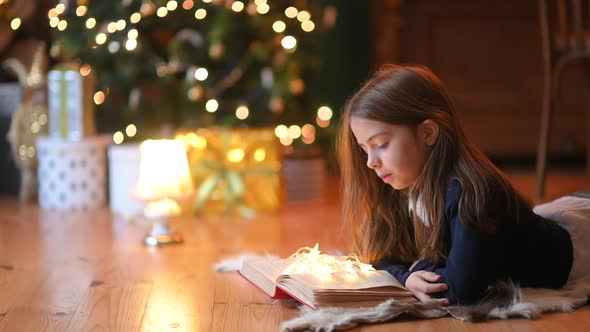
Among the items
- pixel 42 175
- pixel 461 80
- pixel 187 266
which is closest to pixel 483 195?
pixel 187 266

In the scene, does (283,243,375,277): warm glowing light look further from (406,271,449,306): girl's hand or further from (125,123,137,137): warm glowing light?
(125,123,137,137): warm glowing light

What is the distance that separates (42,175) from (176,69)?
697 mm

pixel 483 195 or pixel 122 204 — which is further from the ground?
pixel 483 195

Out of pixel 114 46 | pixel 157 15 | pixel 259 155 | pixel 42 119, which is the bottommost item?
pixel 259 155

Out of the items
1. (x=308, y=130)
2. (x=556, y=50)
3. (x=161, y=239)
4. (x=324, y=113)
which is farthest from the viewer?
(x=324, y=113)

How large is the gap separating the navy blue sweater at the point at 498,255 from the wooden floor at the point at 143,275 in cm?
10

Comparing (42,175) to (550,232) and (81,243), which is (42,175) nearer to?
(81,243)

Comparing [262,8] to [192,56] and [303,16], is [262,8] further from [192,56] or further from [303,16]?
[192,56]

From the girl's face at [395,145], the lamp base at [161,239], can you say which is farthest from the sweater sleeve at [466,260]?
the lamp base at [161,239]

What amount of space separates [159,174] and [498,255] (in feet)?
4.28

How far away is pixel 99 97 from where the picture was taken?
12.1 ft

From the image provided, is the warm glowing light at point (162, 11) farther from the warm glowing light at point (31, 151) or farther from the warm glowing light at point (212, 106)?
the warm glowing light at point (31, 151)

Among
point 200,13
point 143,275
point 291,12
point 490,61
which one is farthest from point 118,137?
point 490,61

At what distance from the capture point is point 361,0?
448 centimetres
